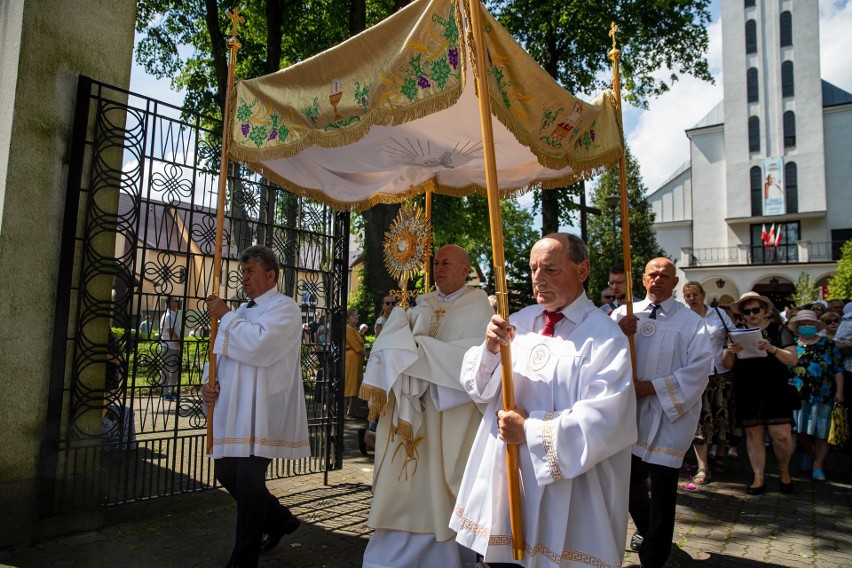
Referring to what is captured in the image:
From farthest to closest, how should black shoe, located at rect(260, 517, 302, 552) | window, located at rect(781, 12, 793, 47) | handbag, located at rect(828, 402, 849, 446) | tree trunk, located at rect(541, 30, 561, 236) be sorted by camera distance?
window, located at rect(781, 12, 793, 47) < tree trunk, located at rect(541, 30, 561, 236) < handbag, located at rect(828, 402, 849, 446) < black shoe, located at rect(260, 517, 302, 552)

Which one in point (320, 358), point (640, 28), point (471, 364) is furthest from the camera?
point (640, 28)

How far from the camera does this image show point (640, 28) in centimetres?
1541

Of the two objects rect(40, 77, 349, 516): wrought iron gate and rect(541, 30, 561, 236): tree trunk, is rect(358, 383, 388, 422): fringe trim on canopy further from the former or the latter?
rect(541, 30, 561, 236): tree trunk

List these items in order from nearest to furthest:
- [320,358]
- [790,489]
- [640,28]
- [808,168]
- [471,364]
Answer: [471,364]
[790,489]
[320,358]
[640,28]
[808,168]

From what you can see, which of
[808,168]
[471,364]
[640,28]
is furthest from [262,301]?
[808,168]

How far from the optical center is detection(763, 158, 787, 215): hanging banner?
119 feet

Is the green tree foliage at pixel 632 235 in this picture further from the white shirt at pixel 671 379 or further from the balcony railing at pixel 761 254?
the white shirt at pixel 671 379

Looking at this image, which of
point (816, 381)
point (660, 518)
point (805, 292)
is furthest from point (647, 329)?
point (805, 292)

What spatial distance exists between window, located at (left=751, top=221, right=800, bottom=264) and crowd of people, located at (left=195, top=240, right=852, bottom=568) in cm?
3466

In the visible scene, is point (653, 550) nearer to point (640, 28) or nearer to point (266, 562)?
point (266, 562)

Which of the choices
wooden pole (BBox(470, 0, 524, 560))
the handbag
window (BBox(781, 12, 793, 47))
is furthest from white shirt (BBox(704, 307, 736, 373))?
window (BBox(781, 12, 793, 47))

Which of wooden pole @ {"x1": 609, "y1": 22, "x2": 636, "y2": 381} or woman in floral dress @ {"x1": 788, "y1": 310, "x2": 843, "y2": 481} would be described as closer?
wooden pole @ {"x1": 609, "y1": 22, "x2": 636, "y2": 381}

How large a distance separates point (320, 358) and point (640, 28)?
13.1 meters

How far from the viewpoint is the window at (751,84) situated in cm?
3744
